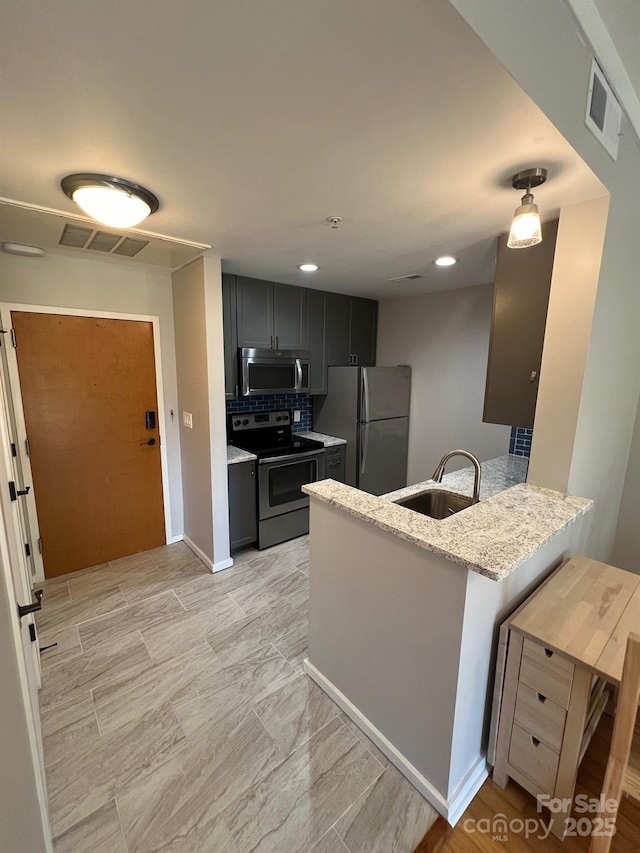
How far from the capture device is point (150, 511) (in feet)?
10.4

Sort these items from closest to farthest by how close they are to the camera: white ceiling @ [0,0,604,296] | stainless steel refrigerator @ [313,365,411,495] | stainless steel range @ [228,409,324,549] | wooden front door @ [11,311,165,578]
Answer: white ceiling @ [0,0,604,296] < wooden front door @ [11,311,165,578] < stainless steel range @ [228,409,324,549] < stainless steel refrigerator @ [313,365,411,495]

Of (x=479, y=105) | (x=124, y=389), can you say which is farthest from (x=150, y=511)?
(x=479, y=105)

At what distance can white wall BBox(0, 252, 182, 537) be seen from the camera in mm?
2438

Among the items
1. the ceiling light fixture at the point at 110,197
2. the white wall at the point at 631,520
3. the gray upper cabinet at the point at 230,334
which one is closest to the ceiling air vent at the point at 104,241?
the ceiling light fixture at the point at 110,197

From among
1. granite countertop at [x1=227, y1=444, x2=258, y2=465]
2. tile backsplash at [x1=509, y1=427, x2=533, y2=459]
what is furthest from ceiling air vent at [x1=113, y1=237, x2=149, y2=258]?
tile backsplash at [x1=509, y1=427, x2=533, y2=459]

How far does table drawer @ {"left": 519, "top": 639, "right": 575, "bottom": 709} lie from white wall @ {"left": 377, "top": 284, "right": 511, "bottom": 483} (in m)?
2.24

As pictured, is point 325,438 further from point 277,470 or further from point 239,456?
point 239,456

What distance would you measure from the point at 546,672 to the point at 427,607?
0.45m

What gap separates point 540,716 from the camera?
130 centimetres

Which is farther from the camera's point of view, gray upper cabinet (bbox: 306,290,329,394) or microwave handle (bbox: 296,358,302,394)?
gray upper cabinet (bbox: 306,290,329,394)

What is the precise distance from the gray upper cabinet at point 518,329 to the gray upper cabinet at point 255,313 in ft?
6.15

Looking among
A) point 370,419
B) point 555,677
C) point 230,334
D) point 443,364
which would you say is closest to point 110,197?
point 230,334

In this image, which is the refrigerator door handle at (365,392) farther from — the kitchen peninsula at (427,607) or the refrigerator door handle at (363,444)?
the kitchen peninsula at (427,607)

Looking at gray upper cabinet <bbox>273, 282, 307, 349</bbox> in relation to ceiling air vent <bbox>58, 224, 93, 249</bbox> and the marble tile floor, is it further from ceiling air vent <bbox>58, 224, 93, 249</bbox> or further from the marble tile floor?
the marble tile floor
